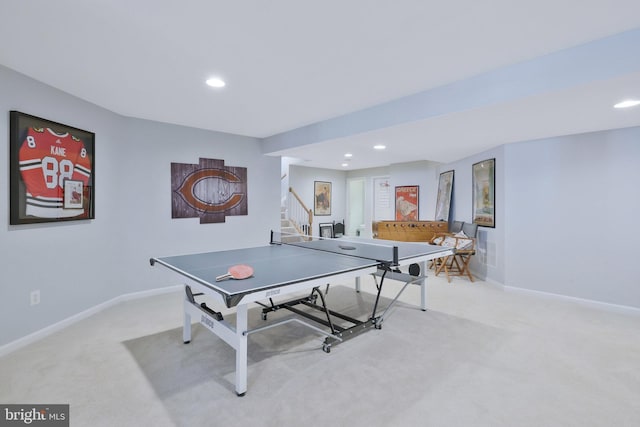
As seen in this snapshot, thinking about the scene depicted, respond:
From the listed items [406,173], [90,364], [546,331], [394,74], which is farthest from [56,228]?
[406,173]

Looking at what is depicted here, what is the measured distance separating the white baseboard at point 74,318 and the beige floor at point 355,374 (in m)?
0.08

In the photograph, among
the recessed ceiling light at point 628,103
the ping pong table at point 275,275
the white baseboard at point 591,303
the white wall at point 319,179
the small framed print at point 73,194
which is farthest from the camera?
the white wall at point 319,179

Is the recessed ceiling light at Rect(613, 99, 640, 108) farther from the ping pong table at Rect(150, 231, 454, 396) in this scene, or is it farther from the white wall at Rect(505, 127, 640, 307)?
the ping pong table at Rect(150, 231, 454, 396)

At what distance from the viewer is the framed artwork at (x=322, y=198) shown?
895 cm

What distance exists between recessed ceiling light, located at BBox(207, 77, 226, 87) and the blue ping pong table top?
1.55m

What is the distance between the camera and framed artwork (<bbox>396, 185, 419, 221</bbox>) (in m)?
7.42

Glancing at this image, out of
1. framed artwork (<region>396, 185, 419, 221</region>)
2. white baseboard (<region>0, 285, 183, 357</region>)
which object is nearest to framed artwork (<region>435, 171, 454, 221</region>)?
framed artwork (<region>396, 185, 419, 221</region>)

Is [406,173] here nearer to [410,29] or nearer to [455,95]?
[455,95]

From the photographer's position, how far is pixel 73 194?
10.4 feet

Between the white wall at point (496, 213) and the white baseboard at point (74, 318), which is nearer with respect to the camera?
the white baseboard at point (74, 318)

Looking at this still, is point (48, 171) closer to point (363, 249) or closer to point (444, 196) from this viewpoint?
point (363, 249)

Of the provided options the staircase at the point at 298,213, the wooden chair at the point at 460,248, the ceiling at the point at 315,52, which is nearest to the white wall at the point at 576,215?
the ceiling at the point at 315,52

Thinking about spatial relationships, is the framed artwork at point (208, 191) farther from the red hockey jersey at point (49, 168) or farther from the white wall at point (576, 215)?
the white wall at point (576, 215)

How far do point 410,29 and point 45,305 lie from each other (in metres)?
3.83
